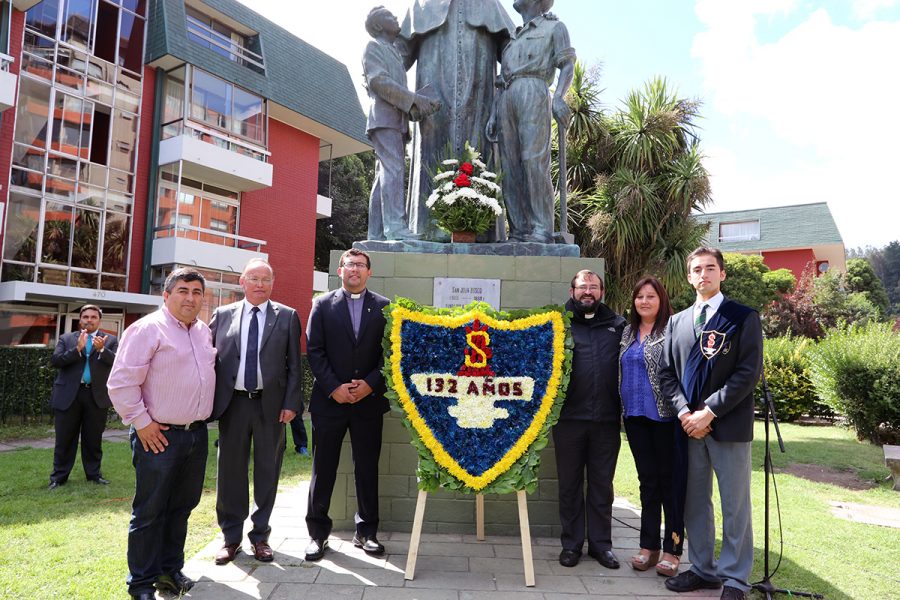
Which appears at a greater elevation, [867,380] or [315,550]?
[867,380]

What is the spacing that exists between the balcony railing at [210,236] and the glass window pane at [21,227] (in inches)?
110

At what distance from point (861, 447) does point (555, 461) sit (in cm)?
841

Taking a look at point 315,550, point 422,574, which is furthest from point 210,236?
point 422,574

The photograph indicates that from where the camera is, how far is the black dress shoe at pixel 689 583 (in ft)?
11.6

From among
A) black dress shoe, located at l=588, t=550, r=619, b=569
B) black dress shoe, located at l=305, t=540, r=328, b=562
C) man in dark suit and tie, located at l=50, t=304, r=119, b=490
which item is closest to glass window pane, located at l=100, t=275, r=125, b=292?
man in dark suit and tie, located at l=50, t=304, r=119, b=490

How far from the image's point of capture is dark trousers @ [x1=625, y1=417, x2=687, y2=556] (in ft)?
12.5

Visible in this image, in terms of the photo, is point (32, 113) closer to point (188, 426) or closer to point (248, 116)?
point (248, 116)

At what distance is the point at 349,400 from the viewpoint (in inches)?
153

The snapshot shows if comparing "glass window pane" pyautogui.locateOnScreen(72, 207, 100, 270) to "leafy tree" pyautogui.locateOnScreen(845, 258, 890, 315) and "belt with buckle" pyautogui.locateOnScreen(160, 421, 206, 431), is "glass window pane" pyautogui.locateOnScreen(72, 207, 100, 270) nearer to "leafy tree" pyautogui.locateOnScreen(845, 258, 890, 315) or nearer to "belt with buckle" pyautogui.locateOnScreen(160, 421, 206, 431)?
"belt with buckle" pyautogui.locateOnScreen(160, 421, 206, 431)

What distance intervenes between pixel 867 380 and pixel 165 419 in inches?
436

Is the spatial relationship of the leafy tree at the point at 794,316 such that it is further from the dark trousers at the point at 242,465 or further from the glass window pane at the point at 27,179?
the glass window pane at the point at 27,179

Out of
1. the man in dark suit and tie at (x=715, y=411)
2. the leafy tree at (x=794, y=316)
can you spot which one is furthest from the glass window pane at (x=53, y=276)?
the leafy tree at (x=794, y=316)

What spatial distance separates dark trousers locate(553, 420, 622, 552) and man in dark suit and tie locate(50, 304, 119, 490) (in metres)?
5.05

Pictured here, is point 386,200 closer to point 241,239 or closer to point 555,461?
point 555,461
